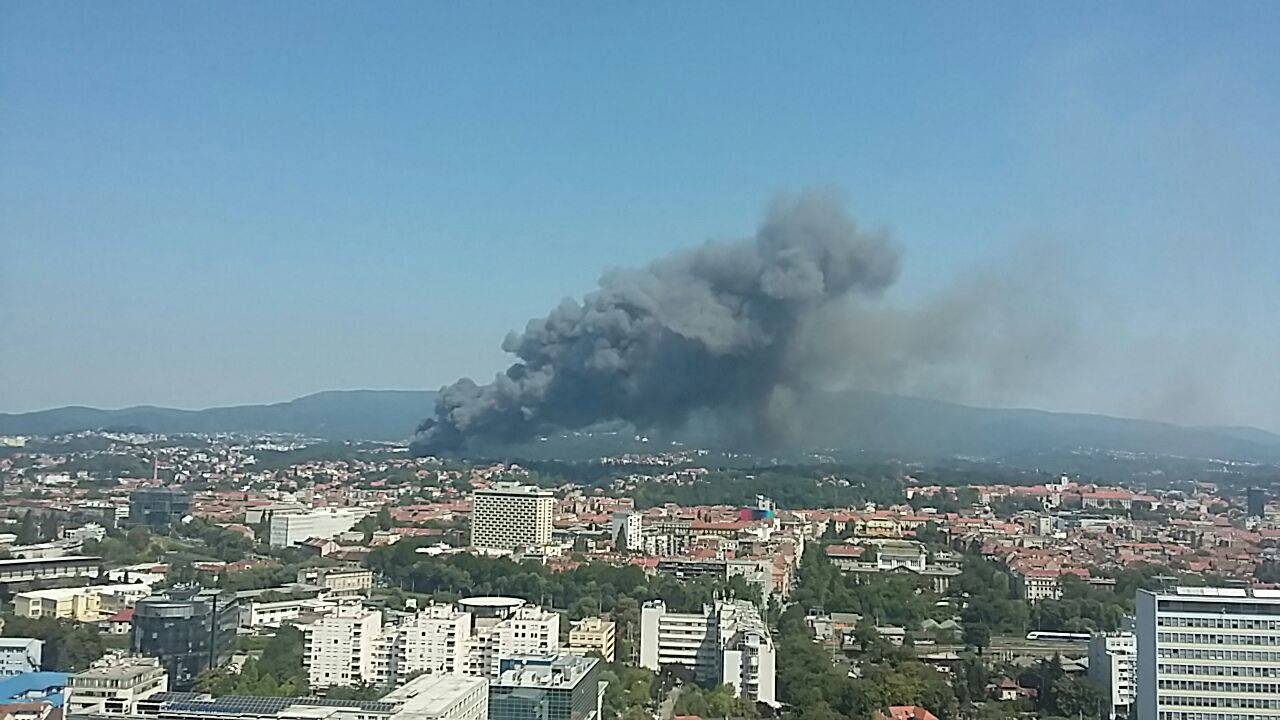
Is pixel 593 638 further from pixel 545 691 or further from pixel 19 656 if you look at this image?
pixel 19 656

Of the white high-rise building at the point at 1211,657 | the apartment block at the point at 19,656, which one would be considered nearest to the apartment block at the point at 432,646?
the apartment block at the point at 19,656

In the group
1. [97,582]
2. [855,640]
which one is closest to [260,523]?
[97,582]

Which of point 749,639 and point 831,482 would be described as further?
point 831,482

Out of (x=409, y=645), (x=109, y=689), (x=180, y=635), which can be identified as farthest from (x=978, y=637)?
(x=109, y=689)

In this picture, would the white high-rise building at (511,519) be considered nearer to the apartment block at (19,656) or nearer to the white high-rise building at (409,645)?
the white high-rise building at (409,645)

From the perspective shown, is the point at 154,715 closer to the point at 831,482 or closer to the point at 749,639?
the point at 749,639

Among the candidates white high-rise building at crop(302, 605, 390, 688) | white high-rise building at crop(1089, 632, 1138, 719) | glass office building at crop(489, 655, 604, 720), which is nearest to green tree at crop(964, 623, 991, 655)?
white high-rise building at crop(1089, 632, 1138, 719)
